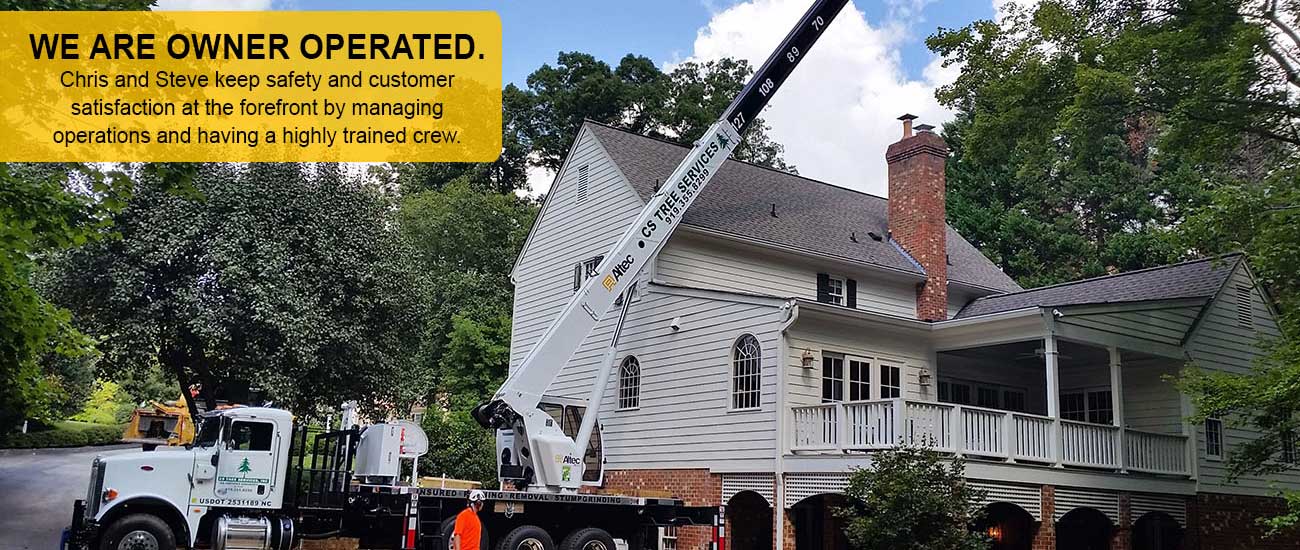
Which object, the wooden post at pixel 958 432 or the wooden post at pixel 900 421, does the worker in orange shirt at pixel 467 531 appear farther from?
the wooden post at pixel 958 432

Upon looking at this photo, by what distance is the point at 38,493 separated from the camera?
2470 centimetres

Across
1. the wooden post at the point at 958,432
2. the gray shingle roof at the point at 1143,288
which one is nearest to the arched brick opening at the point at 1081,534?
the gray shingle roof at the point at 1143,288

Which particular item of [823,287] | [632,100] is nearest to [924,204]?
[823,287]

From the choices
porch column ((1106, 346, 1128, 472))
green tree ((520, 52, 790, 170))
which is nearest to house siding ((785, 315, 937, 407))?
porch column ((1106, 346, 1128, 472))

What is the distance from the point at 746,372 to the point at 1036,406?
345 inches

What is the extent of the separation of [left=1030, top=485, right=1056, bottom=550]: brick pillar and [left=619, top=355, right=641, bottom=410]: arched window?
25.8 ft

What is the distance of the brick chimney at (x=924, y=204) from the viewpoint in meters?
23.9

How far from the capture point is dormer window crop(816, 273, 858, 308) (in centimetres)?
2343

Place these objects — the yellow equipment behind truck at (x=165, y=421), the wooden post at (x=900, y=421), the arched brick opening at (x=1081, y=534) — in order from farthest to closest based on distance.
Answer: the arched brick opening at (x=1081, y=534), the yellow equipment behind truck at (x=165, y=421), the wooden post at (x=900, y=421)

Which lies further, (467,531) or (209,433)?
(209,433)

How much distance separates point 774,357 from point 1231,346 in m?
10.4

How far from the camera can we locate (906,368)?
2030cm

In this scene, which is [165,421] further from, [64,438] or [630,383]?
[64,438]

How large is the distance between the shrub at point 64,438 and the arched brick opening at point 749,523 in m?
26.7
